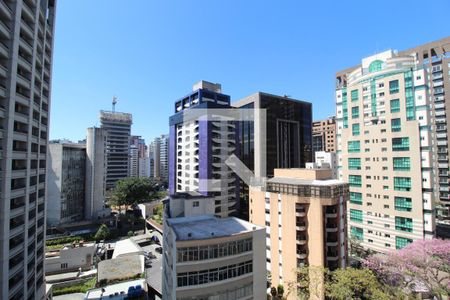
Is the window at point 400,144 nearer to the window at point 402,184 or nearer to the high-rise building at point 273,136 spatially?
the window at point 402,184

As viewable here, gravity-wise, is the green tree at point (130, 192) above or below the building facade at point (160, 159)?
below

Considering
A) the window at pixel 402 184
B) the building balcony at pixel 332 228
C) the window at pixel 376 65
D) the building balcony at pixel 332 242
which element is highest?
the window at pixel 376 65

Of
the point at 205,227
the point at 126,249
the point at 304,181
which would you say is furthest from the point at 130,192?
the point at 304,181

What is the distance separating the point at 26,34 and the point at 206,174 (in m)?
29.4

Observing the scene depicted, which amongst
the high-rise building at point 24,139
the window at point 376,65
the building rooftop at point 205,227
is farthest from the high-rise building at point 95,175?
the window at point 376,65

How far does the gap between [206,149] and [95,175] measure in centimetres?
3161

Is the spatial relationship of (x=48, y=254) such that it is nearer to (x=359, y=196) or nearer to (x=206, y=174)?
(x=206, y=174)

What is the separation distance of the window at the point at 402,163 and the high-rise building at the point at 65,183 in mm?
61424

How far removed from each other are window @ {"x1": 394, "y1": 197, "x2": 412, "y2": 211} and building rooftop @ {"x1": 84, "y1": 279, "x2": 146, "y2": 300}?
36.9 metres

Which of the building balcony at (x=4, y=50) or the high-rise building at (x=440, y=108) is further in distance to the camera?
the high-rise building at (x=440, y=108)

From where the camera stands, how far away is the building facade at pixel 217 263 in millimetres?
15461

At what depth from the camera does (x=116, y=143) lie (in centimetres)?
8712

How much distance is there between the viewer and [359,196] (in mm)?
39219

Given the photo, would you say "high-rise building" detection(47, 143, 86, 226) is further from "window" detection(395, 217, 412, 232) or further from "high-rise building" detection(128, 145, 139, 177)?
"window" detection(395, 217, 412, 232)
